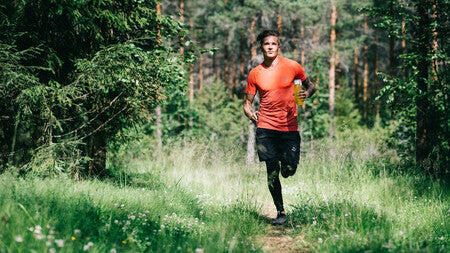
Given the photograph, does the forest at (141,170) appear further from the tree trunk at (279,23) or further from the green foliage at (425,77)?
the tree trunk at (279,23)

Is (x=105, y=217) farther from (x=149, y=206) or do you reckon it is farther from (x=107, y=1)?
(x=107, y=1)

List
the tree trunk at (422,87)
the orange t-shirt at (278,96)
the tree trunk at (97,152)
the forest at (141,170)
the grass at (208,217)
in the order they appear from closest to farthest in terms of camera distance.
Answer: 1. the grass at (208,217)
2. the forest at (141,170)
3. the orange t-shirt at (278,96)
4. the tree trunk at (97,152)
5. the tree trunk at (422,87)

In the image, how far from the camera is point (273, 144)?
4.65 metres

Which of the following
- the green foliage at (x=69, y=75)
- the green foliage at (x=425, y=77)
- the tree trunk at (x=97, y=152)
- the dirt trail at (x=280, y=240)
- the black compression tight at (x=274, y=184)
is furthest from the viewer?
the green foliage at (x=425, y=77)

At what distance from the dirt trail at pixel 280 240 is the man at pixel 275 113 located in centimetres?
17

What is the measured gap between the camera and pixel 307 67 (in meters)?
17.7

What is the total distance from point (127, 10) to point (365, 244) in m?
4.65

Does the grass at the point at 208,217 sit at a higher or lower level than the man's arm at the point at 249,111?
lower

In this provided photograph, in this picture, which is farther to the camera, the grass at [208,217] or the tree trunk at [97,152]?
the tree trunk at [97,152]

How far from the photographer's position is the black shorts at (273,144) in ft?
15.0

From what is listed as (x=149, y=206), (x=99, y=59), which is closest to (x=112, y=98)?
(x=99, y=59)

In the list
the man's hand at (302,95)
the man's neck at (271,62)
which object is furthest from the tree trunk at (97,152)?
the man's hand at (302,95)

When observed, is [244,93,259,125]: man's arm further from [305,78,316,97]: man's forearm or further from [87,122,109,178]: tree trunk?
[87,122,109,178]: tree trunk

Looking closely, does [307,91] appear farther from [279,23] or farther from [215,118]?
[215,118]
